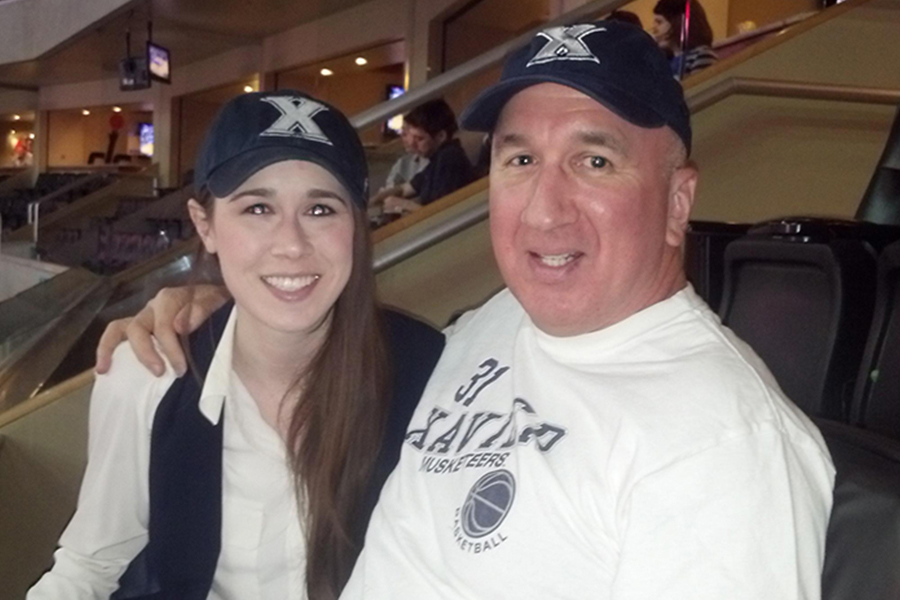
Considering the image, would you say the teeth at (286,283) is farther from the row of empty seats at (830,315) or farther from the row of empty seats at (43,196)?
the row of empty seats at (43,196)

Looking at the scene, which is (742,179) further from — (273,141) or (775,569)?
(775,569)

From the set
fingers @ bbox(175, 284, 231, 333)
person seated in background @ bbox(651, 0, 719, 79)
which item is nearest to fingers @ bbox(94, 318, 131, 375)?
fingers @ bbox(175, 284, 231, 333)

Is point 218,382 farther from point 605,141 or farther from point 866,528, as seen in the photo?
point 866,528

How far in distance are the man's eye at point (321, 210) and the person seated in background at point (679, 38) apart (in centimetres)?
233

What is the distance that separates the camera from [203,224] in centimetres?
170

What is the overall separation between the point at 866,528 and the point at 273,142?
1058 millimetres

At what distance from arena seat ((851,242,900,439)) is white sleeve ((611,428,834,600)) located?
262mm

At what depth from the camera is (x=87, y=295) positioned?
4277mm

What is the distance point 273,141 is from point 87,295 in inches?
122

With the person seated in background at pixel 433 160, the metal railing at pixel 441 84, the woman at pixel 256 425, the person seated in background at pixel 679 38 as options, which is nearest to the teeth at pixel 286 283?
the woman at pixel 256 425

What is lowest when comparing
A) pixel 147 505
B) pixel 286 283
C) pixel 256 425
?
pixel 147 505

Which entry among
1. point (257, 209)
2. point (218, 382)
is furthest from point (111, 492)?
point (257, 209)

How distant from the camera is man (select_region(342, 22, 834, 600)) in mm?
962

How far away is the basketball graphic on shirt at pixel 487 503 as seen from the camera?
1187mm
